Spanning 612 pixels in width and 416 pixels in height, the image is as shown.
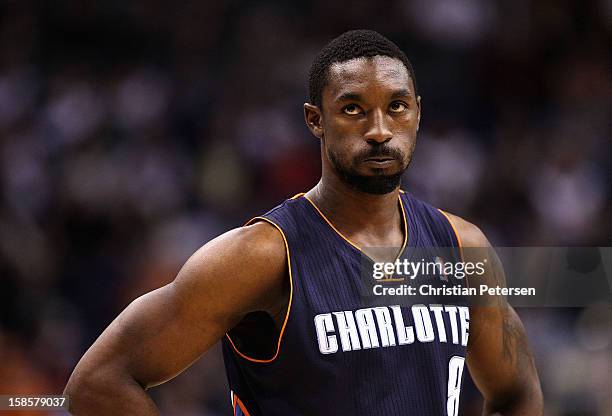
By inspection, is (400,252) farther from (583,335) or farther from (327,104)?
(583,335)

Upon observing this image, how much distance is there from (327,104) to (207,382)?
365 cm

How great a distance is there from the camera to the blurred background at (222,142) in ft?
22.1

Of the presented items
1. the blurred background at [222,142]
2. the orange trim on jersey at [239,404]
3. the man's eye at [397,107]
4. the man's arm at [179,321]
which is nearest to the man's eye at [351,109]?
the man's eye at [397,107]

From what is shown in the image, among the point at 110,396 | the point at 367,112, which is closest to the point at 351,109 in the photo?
the point at 367,112

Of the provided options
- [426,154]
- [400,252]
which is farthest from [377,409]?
[426,154]

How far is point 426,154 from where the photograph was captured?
7875 mm

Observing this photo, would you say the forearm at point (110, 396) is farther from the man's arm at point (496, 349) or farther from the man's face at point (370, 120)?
the man's arm at point (496, 349)

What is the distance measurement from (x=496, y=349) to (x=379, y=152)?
968 millimetres

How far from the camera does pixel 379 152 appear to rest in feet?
10.0

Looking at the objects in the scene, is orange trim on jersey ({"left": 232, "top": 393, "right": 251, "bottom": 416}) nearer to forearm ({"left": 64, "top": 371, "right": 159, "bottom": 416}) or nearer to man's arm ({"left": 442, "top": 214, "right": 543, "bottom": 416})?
forearm ({"left": 64, "top": 371, "right": 159, "bottom": 416})

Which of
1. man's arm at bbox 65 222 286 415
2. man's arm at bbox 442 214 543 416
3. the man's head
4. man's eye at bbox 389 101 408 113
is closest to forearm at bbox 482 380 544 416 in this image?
man's arm at bbox 442 214 543 416

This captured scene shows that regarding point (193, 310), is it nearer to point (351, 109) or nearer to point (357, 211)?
point (357, 211)

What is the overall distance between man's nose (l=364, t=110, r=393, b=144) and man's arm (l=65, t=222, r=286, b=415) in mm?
450

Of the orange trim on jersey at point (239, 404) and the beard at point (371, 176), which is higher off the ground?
the beard at point (371, 176)
